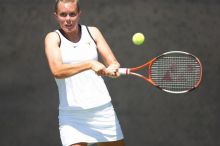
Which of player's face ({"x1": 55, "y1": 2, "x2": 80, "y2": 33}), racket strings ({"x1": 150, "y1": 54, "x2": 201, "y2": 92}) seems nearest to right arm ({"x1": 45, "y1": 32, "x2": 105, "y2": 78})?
player's face ({"x1": 55, "y1": 2, "x2": 80, "y2": 33})

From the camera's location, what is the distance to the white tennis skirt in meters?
3.76

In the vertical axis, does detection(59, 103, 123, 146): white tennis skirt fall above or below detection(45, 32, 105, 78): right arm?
below

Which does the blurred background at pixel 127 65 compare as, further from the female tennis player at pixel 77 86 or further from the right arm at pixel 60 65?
the right arm at pixel 60 65

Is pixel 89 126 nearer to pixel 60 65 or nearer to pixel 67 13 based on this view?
pixel 60 65

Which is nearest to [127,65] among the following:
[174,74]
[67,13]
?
[174,74]

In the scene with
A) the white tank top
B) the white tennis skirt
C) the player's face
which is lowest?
the white tennis skirt

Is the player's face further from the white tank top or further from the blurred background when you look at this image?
the blurred background

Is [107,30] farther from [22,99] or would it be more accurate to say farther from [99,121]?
[99,121]

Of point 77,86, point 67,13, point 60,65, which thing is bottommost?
point 77,86

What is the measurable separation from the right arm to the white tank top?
6 centimetres

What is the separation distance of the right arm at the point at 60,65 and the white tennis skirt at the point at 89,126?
0.26 metres

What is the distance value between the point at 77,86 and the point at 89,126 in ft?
0.75

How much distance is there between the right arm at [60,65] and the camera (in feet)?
11.7

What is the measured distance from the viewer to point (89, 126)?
3820 mm
